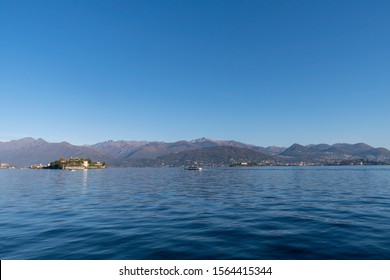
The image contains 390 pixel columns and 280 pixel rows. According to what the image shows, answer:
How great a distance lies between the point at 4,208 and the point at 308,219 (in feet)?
124

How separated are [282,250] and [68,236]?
15.7 meters

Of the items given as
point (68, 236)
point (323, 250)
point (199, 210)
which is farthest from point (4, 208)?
point (323, 250)

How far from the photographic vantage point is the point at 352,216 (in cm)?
2619
